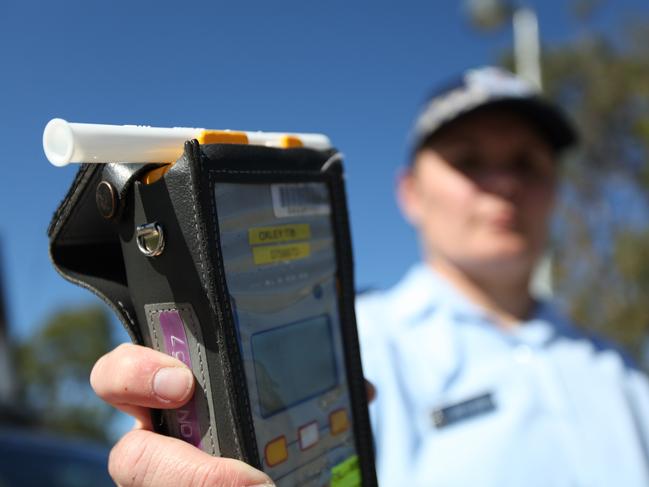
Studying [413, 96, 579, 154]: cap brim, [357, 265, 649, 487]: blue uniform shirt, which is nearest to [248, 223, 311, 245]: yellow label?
[357, 265, 649, 487]: blue uniform shirt

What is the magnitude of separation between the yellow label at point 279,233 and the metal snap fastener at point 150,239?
116 mm

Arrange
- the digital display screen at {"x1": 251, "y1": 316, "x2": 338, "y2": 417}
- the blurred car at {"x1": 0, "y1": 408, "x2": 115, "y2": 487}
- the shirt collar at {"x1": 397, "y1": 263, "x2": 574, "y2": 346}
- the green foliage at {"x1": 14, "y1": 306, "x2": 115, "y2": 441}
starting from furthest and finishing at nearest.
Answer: the green foliage at {"x1": 14, "y1": 306, "x2": 115, "y2": 441}, the blurred car at {"x1": 0, "y1": 408, "x2": 115, "y2": 487}, the shirt collar at {"x1": 397, "y1": 263, "x2": 574, "y2": 346}, the digital display screen at {"x1": 251, "y1": 316, "x2": 338, "y2": 417}

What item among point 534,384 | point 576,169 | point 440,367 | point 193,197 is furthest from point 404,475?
point 576,169

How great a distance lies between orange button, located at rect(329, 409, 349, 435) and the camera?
99 centimetres

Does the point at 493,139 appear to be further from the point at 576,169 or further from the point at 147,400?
the point at 576,169

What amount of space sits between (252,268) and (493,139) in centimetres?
162

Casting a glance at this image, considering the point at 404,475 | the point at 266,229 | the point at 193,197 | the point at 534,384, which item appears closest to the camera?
the point at 193,197

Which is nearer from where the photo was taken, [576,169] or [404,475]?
[404,475]

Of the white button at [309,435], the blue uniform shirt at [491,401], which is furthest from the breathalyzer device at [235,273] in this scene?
the blue uniform shirt at [491,401]

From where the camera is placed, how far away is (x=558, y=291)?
10320mm

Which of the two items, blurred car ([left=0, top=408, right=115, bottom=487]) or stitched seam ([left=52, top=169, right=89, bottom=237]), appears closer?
stitched seam ([left=52, top=169, right=89, bottom=237])

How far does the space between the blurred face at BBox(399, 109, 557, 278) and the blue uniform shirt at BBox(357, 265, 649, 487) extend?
0.17 m

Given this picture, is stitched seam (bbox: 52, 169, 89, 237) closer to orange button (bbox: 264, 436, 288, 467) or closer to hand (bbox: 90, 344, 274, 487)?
hand (bbox: 90, 344, 274, 487)

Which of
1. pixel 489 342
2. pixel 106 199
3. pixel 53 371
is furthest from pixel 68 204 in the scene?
pixel 53 371
